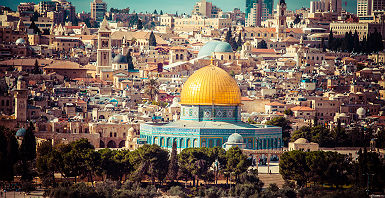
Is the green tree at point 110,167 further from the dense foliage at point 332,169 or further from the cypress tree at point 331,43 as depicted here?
the cypress tree at point 331,43

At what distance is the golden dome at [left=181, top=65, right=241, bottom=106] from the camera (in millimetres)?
82062

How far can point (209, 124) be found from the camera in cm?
8112

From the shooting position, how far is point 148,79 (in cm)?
11919


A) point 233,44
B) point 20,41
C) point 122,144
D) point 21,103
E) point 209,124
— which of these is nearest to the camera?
point 209,124

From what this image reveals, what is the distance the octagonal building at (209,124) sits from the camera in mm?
79438

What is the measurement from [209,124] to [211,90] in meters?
2.81

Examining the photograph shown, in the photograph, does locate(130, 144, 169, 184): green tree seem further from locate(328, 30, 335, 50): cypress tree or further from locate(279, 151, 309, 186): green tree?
locate(328, 30, 335, 50): cypress tree

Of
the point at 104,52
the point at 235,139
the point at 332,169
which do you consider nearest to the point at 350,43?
the point at 104,52

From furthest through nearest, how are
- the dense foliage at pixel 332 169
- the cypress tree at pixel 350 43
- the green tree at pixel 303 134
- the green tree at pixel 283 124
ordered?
the cypress tree at pixel 350 43
the green tree at pixel 283 124
the green tree at pixel 303 134
the dense foliage at pixel 332 169

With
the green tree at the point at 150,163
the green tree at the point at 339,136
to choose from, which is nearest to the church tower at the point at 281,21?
Answer: the green tree at the point at 339,136

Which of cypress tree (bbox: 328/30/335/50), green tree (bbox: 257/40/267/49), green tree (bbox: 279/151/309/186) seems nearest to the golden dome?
green tree (bbox: 279/151/309/186)

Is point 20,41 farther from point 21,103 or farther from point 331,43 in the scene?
point 21,103

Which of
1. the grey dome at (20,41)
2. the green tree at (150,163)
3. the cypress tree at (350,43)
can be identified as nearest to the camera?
the green tree at (150,163)

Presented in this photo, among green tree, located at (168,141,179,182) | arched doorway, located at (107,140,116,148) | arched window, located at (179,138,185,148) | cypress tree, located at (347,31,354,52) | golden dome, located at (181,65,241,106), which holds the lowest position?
green tree, located at (168,141,179,182)
